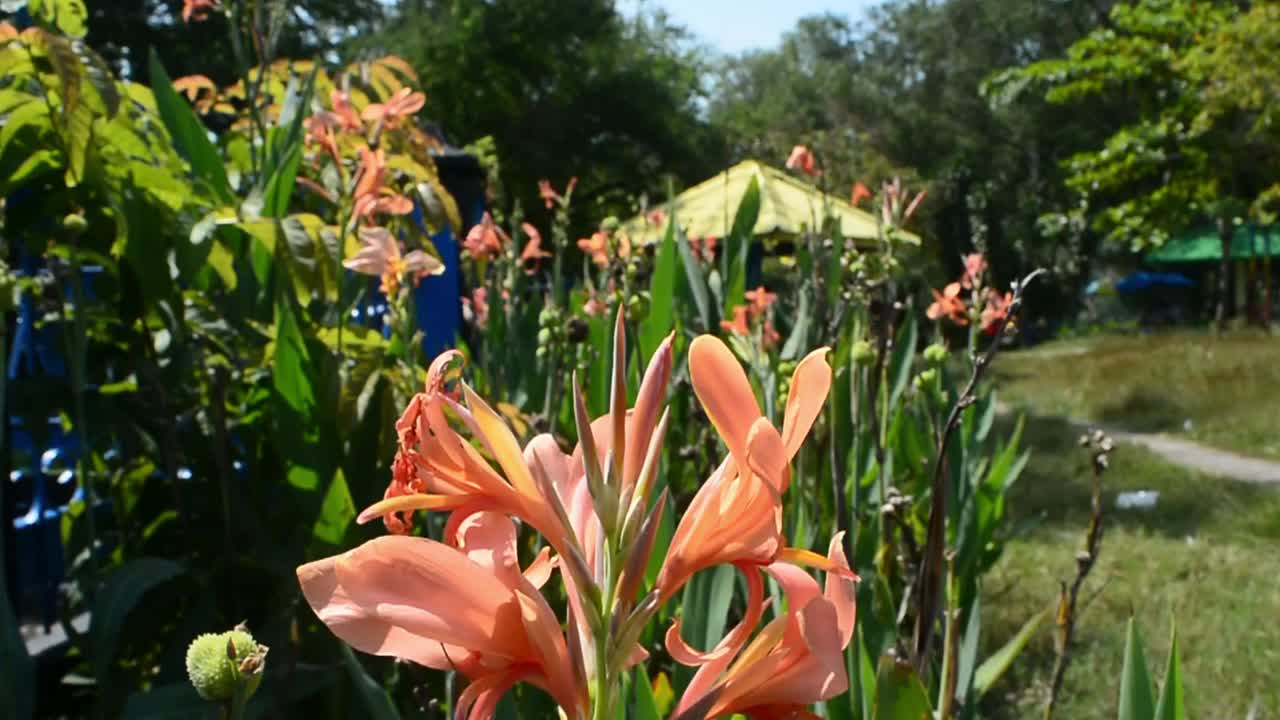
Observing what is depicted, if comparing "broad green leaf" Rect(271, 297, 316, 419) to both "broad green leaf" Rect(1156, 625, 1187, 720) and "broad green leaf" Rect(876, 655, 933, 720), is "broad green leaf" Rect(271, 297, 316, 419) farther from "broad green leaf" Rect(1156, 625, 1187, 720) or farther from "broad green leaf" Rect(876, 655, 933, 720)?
"broad green leaf" Rect(1156, 625, 1187, 720)

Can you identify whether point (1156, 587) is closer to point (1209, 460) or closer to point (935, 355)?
point (935, 355)

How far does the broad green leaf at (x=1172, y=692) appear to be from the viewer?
0.75 meters

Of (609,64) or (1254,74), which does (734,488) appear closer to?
(1254,74)

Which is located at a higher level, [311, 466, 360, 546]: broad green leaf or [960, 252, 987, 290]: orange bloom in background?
[960, 252, 987, 290]: orange bloom in background

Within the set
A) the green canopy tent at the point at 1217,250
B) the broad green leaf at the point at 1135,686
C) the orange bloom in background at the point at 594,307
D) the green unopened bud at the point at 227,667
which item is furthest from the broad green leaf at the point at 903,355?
the green canopy tent at the point at 1217,250

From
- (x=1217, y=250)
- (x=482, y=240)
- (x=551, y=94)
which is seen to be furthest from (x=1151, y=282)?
(x=482, y=240)

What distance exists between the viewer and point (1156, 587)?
403cm

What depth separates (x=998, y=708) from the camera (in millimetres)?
2678

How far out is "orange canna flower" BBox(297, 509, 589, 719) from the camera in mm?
399

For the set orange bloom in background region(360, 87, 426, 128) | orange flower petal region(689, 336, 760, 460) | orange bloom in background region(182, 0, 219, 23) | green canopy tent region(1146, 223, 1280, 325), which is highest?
orange bloom in background region(182, 0, 219, 23)

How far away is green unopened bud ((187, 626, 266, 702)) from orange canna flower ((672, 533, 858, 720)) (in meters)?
0.16

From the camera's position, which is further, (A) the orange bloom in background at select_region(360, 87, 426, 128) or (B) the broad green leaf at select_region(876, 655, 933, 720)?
(A) the orange bloom in background at select_region(360, 87, 426, 128)

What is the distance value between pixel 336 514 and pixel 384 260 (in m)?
0.33

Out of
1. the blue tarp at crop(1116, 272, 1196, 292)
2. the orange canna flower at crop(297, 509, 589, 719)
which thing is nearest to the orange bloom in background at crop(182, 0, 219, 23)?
the orange canna flower at crop(297, 509, 589, 719)
